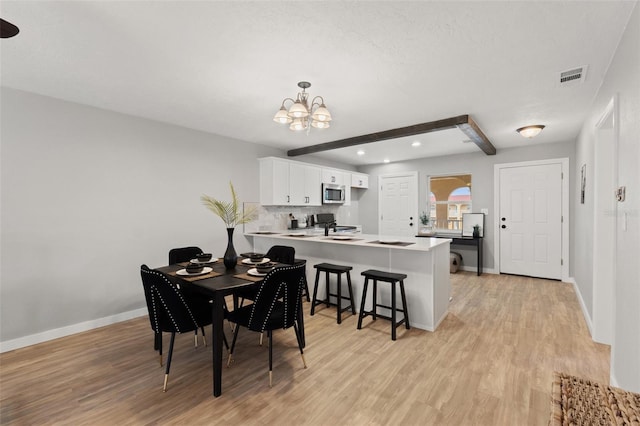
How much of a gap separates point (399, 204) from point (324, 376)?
541cm

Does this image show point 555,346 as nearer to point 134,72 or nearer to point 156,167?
point 134,72

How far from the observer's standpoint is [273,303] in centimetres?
225

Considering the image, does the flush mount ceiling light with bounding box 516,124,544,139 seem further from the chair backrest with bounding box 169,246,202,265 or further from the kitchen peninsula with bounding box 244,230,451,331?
the chair backrest with bounding box 169,246,202,265

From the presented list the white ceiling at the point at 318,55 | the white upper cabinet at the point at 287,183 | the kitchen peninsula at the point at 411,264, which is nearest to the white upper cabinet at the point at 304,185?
the white upper cabinet at the point at 287,183

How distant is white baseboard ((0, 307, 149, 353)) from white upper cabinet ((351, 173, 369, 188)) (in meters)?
5.05

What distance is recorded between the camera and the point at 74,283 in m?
3.21

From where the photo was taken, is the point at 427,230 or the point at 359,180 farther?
the point at 359,180

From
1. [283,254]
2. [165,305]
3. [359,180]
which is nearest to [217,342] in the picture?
[165,305]

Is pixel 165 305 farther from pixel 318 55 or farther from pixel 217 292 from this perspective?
pixel 318 55

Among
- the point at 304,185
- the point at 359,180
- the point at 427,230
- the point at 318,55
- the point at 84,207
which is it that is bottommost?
the point at 427,230

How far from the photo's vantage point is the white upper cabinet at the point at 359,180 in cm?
720

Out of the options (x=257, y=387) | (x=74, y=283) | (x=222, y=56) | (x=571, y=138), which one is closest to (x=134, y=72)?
(x=222, y=56)

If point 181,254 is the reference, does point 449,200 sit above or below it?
above

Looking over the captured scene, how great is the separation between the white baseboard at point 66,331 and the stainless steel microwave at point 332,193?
3813 millimetres
